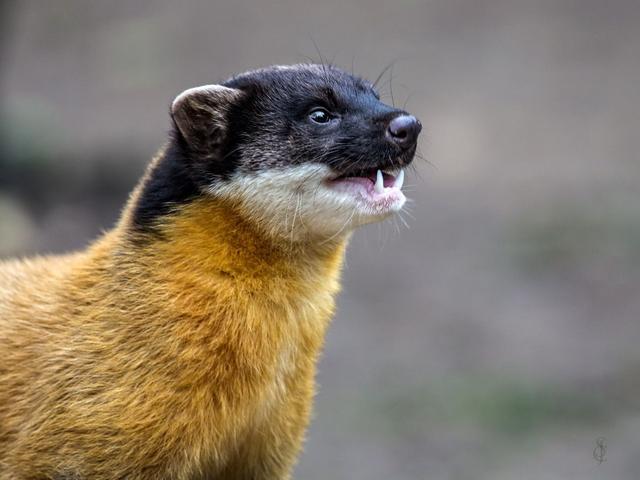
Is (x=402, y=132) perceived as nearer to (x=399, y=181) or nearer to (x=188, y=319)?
(x=399, y=181)

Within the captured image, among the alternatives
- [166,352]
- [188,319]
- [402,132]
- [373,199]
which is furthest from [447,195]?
[166,352]

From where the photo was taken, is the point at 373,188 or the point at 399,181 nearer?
the point at 373,188

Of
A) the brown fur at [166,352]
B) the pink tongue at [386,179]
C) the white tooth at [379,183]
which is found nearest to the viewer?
the brown fur at [166,352]

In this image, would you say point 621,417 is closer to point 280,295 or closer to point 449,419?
point 449,419

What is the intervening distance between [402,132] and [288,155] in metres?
0.74

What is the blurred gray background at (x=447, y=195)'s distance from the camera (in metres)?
14.3

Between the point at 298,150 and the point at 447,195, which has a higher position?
the point at 298,150

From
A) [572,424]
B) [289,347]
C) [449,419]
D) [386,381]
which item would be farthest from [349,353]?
[289,347]

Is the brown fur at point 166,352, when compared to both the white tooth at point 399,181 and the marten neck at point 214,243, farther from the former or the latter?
the white tooth at point 399,181

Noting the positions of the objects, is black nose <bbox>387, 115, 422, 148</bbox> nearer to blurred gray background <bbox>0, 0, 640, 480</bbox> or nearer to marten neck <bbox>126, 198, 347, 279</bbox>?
marten neck <bbox>126, 198, 347, 279</bbox>

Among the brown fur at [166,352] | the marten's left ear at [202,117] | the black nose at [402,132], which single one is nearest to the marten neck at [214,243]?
the brown fur at [166,352]

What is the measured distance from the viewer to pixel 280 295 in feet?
25.3

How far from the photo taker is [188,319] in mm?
7535

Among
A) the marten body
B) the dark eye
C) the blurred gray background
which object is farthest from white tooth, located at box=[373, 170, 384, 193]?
the blurred gray background
